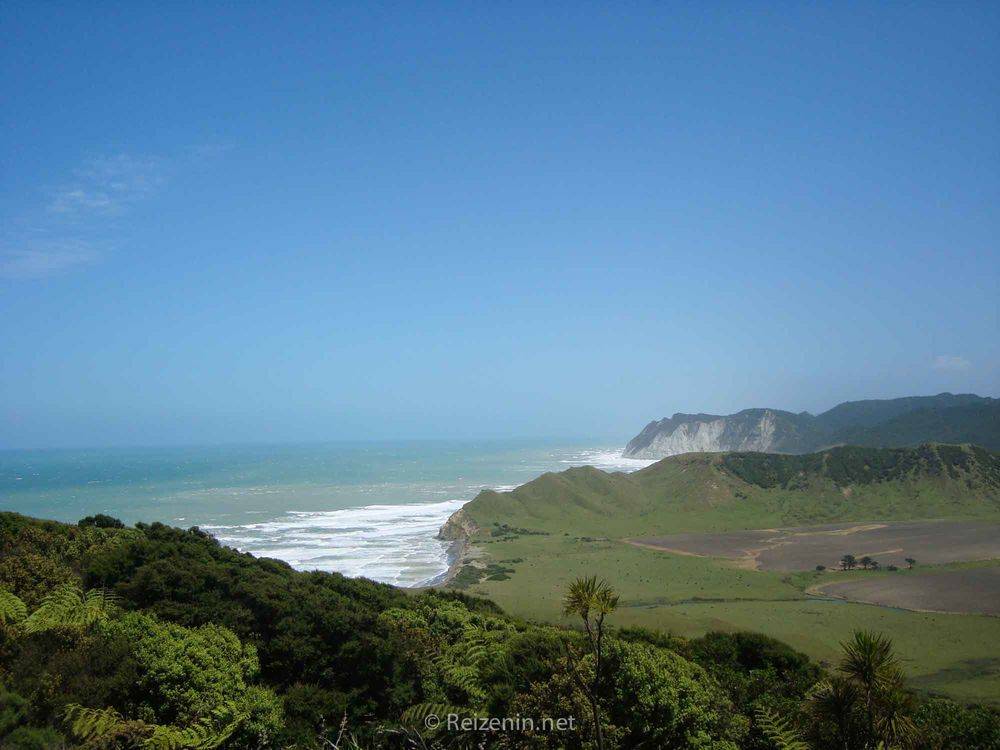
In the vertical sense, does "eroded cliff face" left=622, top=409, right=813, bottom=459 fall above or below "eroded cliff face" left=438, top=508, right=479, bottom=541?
above

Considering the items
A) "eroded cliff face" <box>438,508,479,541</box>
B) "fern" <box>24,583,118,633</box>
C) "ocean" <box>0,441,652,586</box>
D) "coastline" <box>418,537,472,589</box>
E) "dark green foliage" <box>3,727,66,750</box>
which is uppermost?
"fern" <box>24,583,118,633</box>

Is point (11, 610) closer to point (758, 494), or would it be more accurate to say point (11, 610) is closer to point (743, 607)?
point (743, 607)

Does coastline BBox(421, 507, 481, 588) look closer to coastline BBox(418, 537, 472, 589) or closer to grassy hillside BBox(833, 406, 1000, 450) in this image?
coastline BBox(418, 537, 472, 589)

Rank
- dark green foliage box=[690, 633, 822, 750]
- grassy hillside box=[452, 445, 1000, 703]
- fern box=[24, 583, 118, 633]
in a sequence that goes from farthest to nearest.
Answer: grassy hillside box=[452, 445, 1000, 703], dark green foliage box=[690, 633, 822, 750], fern box=[24, 583, 118, 633]

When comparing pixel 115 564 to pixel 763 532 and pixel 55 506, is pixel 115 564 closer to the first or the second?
pixel 763 532

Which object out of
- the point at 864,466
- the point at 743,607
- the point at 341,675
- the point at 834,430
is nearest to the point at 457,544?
the point at 743,607

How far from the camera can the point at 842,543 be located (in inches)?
2534

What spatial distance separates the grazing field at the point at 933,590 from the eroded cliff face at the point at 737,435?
125496 millimetres

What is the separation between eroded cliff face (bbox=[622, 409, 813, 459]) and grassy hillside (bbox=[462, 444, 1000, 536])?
274ft

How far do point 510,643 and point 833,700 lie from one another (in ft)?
27.5

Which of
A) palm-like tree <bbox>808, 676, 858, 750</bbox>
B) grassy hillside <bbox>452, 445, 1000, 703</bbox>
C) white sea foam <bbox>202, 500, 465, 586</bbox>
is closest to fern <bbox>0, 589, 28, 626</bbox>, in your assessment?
palm-like tree <bbox>808, 676, 858, 750</bbox>

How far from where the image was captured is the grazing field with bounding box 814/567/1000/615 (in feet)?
138

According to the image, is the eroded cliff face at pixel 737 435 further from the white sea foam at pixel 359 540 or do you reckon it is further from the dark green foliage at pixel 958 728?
the dark green foliage at pixel 958 728

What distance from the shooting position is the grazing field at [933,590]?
4206 cm
